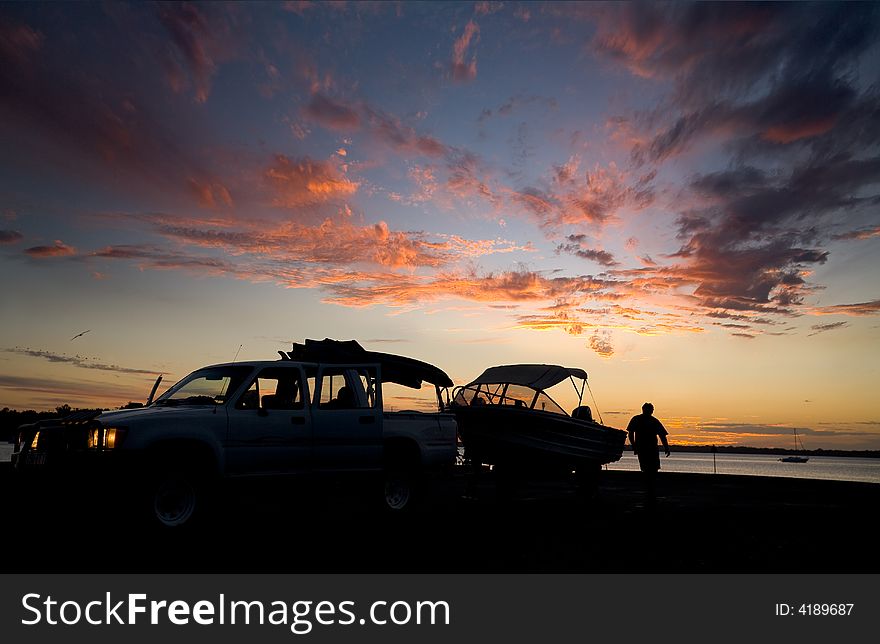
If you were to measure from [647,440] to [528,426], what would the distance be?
10.5 feet

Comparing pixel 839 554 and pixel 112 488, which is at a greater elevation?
pixel 112 488

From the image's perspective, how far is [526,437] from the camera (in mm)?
17844

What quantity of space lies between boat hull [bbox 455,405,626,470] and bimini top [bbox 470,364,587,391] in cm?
124

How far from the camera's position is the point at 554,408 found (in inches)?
741

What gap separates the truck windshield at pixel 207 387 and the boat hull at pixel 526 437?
8.20 metres

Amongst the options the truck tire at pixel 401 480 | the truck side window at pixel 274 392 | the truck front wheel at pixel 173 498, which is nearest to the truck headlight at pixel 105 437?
the truck front wheel at pixel 173 498

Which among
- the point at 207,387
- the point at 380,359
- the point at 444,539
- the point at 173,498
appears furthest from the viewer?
the point at 380,359

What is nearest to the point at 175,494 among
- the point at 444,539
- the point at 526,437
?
the point at 444,539

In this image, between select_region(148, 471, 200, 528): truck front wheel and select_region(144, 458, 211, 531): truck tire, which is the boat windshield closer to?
select_region(144, 458, 211, 531): truck tire

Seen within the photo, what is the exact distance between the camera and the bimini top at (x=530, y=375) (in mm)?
19078

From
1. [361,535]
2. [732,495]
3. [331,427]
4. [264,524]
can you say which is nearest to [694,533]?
[361,535]

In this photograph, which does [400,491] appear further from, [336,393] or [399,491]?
[336,393]
